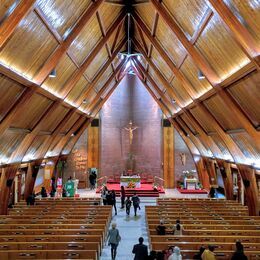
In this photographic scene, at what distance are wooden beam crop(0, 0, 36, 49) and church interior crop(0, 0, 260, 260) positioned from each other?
0.9 inches

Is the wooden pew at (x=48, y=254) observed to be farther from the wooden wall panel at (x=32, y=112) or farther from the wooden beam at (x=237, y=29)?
the wooden beam at (x=237, y=29)

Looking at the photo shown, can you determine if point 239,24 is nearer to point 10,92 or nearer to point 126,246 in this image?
point 10,92

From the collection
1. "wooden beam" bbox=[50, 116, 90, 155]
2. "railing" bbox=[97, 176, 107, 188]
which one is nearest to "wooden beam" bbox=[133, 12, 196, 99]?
"wooden beam" bbox=[50, 116, 90, 155]

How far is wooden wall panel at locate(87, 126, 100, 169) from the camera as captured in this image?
2719 centimetres

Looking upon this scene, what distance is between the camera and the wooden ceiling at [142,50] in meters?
8.37

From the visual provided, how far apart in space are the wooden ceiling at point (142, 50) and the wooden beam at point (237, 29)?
0.02m

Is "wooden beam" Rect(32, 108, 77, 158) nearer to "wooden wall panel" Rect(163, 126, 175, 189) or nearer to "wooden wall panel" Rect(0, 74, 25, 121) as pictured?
"wooden wall panel" Rect(0, 74, 25, 121)

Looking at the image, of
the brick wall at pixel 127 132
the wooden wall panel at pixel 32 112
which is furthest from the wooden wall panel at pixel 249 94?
the brick wall at pixel 127 132

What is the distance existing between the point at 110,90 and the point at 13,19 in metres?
15.6

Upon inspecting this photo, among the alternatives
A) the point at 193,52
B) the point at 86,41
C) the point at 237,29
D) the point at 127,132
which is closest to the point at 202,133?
the point at 193,52

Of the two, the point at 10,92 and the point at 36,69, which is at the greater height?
the point at 36,69

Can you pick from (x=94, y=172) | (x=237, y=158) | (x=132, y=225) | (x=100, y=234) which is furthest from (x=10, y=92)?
(x=94, y=172)

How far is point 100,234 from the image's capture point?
10.2 metres

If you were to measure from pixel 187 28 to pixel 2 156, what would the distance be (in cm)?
937
